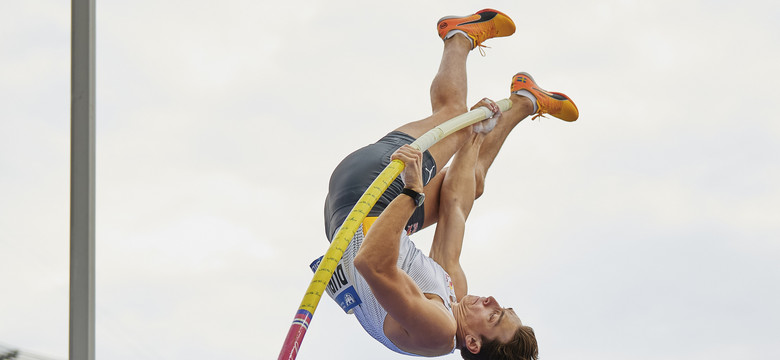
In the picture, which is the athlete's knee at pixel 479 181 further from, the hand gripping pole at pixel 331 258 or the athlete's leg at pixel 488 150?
the hand gripping pole at pixel 331 258

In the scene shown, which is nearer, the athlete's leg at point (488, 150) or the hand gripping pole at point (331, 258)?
the hand gripping pole at point (331, 258)

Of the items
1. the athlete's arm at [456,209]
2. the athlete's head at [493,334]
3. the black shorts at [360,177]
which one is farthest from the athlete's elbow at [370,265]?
the athlete's arm at [456,209]

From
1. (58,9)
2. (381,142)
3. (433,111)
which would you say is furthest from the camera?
(433,111)

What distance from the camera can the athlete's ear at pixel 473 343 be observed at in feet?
12.6

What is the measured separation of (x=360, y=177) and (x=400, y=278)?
77 cm

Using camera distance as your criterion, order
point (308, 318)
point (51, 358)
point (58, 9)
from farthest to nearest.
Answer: point (308, 318) < point (51, 358) < point (58, 9)

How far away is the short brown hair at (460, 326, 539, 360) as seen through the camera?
3.78m

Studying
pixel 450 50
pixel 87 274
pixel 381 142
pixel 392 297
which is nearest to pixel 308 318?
pixel 392 297

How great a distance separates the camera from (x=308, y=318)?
125 inches

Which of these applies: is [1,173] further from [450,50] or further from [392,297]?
[450,50]

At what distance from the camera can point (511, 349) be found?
3.79 metres

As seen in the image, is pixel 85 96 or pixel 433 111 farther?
pixel 433 111

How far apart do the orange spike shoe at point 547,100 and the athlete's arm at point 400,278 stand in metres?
1.82

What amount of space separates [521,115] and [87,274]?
375 centimetres
